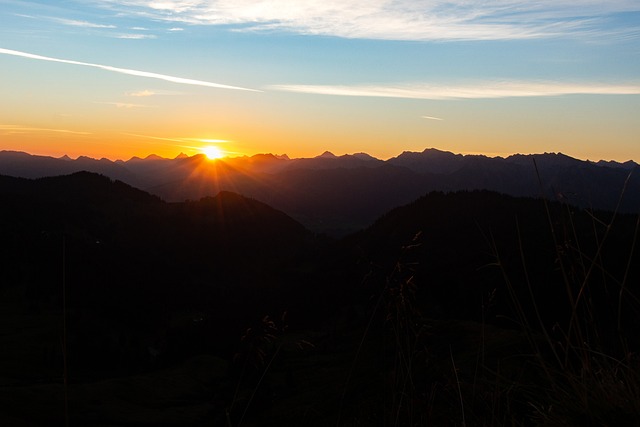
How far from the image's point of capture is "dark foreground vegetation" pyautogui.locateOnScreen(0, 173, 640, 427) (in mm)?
3471

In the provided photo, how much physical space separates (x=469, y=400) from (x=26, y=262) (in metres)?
201

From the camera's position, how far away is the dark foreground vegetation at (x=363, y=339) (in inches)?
137

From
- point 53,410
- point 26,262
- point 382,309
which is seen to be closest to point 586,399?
point 382,309

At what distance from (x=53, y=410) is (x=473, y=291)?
83.9 metres

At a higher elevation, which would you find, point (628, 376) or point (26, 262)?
point (628, 376)

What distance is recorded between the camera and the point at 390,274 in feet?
13.7

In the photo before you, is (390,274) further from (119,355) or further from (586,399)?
(119,355)

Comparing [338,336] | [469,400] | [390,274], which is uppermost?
[390,274]

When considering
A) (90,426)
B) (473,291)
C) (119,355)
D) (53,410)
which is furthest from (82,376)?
(473,291)

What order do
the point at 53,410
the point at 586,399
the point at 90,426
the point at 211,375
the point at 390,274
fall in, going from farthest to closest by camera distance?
the point at 211,375
the point at 53,410
the point at 90,426
the point at 390,274
the point at 586,399

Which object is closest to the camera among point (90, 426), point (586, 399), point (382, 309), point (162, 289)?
point (586, 399)

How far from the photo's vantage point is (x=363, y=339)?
3.54 meters

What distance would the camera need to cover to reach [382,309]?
457cm

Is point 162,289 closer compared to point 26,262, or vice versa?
point 26,262
